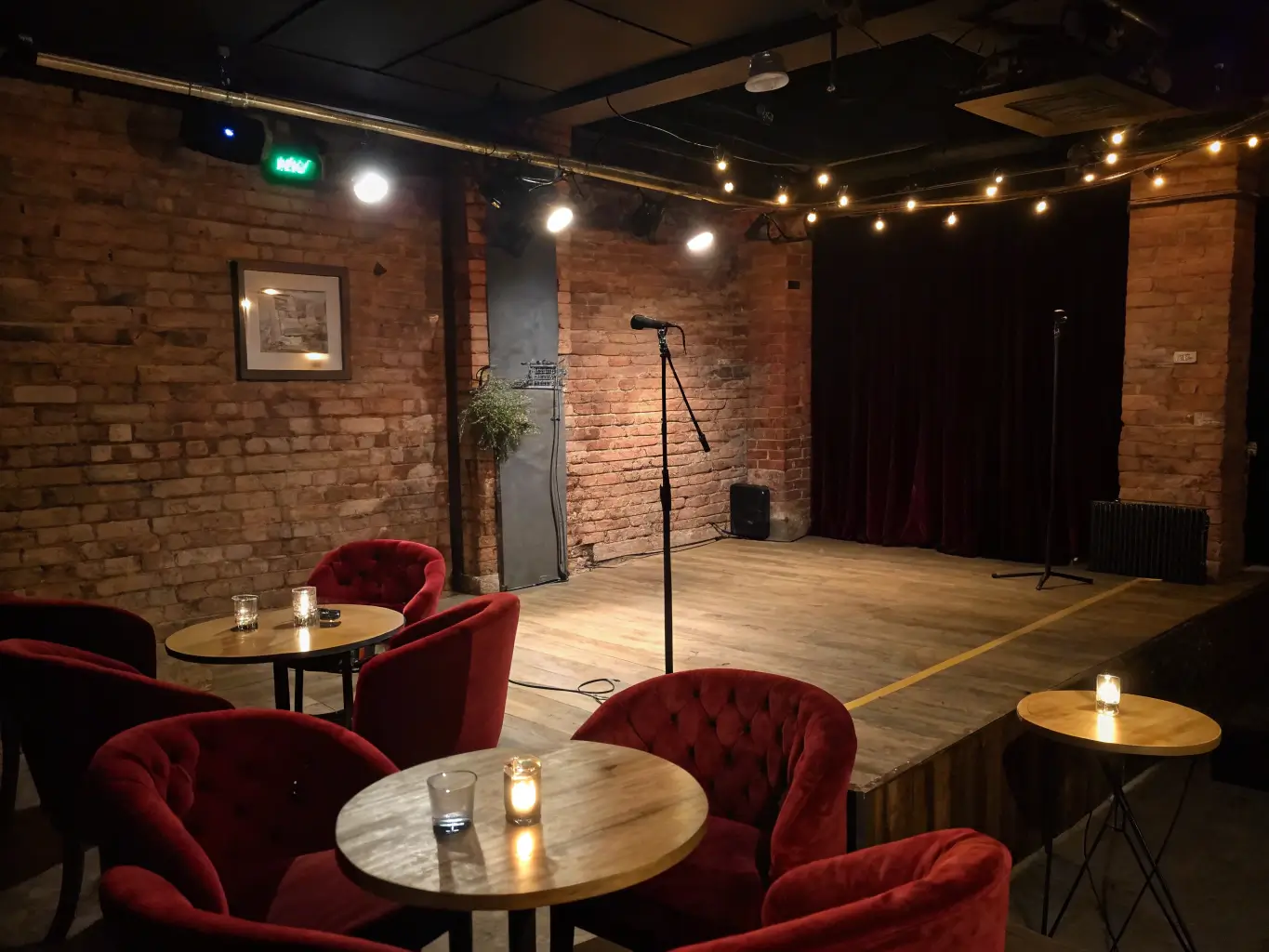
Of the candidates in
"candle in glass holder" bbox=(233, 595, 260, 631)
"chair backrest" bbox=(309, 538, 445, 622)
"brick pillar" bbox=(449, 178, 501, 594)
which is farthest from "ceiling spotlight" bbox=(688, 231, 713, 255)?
"candle in glass holder" bbox=(233, 595, 260, 631)

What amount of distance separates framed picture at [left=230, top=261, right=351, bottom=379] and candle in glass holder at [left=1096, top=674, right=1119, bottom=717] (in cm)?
421

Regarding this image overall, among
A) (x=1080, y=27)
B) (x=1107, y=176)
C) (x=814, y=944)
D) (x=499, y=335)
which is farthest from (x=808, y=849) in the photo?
(x=1107, y=176)

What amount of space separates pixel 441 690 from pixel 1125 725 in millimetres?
2086

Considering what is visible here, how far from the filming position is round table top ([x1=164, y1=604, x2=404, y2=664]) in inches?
114

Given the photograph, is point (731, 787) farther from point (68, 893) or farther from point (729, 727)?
point (68, 893)

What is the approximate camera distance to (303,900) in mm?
1891

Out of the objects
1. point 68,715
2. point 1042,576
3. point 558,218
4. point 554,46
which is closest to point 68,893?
point 68,715

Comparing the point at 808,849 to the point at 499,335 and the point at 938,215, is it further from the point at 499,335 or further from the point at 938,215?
the point at 938,215

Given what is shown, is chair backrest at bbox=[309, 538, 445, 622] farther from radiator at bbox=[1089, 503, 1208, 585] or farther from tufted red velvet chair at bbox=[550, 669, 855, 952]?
radiator at bbox=[1089, 503, 1208, 585]

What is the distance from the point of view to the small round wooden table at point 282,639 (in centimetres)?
289

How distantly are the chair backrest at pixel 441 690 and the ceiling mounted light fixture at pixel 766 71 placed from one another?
2.85 m

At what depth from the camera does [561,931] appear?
195 cm

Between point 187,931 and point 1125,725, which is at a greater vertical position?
point 187,931

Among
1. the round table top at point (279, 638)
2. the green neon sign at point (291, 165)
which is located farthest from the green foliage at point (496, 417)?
the round table top at point (279, 638)
